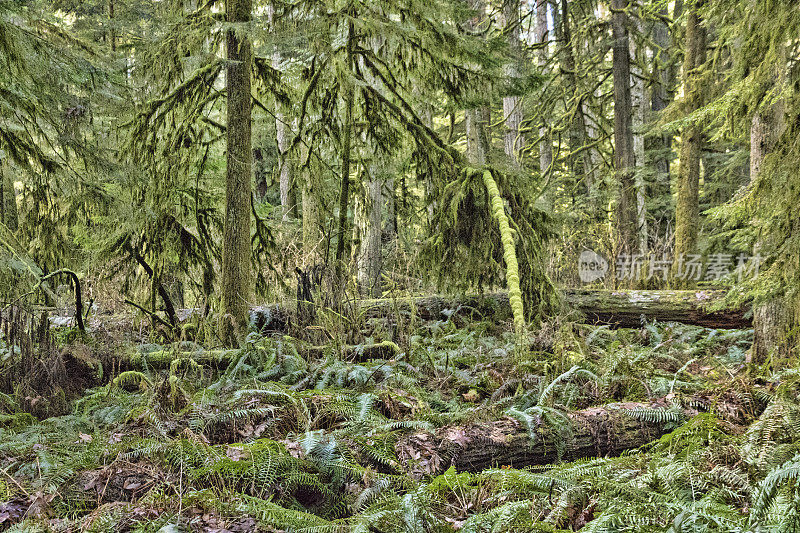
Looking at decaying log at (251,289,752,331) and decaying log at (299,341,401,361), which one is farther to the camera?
decaying log at (251,289,752,331)

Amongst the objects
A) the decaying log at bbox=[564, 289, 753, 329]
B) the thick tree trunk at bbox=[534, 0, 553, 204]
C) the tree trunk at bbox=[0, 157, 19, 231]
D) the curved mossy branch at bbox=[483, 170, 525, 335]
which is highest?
the thick tree trunk at bbox=[534, 0, 553, 204]

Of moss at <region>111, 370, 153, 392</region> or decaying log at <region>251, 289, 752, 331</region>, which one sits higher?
decaying log at <region>251, 289, 752, 331</region>

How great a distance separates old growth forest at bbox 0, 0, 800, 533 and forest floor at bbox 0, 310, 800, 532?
0.06 feet

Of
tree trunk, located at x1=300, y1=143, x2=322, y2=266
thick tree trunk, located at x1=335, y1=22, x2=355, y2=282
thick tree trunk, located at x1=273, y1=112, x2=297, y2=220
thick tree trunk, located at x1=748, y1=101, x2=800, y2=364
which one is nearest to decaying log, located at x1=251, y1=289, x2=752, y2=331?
thick tree trunk, located at x1=335, y1=22, x2=355, y2=282

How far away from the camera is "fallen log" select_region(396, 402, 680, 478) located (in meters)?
3.04

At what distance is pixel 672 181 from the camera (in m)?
16.2

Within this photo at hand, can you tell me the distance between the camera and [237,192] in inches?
223

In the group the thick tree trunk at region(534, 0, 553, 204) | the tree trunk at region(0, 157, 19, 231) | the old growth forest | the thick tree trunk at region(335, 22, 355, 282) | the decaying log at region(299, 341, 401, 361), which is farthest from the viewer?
the thick tree trunk at region(534, 0, 553, 204)

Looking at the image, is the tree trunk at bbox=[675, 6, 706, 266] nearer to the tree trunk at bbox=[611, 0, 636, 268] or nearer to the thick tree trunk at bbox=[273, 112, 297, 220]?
the tree trunk at bbox=[611, 0, 636, 268]

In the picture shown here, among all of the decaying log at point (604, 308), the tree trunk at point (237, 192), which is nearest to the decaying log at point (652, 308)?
the decaying log at point (604, 308)

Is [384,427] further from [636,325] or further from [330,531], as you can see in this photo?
[636,325]

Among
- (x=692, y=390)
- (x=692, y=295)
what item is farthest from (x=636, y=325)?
(x=692, y=390)

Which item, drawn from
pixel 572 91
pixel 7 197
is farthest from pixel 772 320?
pixel 572 91

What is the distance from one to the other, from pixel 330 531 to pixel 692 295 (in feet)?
21.6
